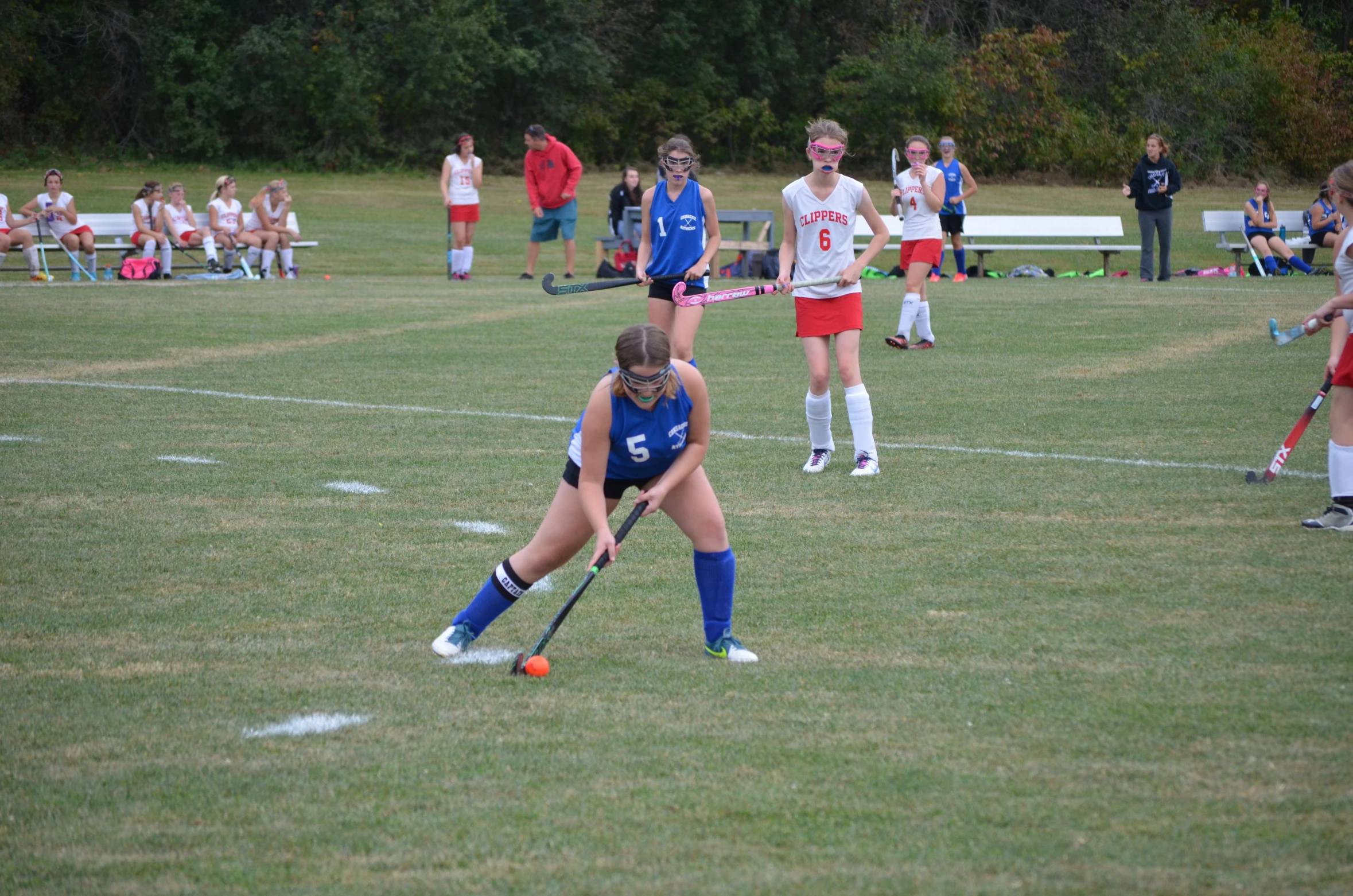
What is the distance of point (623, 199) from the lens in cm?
2172

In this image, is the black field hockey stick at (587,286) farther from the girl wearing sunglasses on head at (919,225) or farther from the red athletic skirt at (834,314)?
the girl wearing sunglasses on head at (919,225)

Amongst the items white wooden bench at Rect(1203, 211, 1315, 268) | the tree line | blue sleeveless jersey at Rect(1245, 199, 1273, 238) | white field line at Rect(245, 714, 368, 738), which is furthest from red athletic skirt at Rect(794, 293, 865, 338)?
the tree line

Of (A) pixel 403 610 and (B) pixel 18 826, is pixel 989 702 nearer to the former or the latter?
(A) pixel 403 610

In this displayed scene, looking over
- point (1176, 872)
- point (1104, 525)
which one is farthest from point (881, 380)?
point (1176, 872)

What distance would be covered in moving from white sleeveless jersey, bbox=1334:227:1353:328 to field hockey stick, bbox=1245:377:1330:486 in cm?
55

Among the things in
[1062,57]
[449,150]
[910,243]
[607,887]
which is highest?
[1062,57]

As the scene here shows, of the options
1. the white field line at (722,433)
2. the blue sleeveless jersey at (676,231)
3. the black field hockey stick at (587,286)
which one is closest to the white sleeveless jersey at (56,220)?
the white field line at (722,433)

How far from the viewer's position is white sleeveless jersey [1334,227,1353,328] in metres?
6.87

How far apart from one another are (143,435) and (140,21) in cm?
3379

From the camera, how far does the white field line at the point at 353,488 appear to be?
798 centimetres

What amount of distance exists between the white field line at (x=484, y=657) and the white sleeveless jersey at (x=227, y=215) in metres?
17.7

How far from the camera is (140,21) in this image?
39.2 m

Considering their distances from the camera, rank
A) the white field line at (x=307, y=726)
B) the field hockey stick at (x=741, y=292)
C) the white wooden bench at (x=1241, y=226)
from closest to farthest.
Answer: the white field line at (x=307, y=726), the field hockey stick at (x=741, y=292), the white wooden bench at (x=1241, y=226)

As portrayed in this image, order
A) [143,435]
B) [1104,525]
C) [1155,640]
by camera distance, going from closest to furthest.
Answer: [1155,640]
[1104,525]
[143,435]
